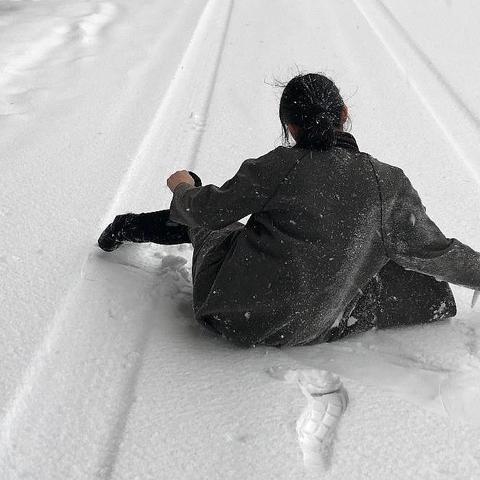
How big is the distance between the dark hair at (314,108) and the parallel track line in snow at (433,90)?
1647 millimetres

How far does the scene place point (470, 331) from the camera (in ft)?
6.07

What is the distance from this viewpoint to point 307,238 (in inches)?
60.0

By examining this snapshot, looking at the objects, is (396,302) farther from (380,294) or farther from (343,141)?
(343,141)

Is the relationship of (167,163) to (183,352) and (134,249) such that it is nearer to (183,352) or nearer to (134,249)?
(134,249)

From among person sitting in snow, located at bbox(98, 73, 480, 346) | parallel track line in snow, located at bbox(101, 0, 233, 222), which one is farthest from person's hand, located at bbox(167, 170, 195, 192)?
parallel track line in snow, located at bbox(101, 0, 233, 222)

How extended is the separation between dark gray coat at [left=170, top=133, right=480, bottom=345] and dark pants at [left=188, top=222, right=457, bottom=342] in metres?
0.06

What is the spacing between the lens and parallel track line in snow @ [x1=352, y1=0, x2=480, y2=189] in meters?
3.26

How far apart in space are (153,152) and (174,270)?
39.4 inches

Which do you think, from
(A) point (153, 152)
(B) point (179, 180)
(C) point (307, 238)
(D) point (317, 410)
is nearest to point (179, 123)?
(A) point (153, 152)

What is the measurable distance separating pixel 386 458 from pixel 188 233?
2.82 ft

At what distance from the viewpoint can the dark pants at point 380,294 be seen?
5.66 ft

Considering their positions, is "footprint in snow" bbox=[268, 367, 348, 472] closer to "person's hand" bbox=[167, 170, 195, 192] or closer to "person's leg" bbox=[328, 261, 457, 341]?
"person's leg" bbox=[328, 261, 457, 341]

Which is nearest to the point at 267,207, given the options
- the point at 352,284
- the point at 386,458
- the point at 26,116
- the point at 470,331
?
the point at 352,284

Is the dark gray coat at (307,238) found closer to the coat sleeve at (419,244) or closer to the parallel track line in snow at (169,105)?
the coat sleeve at (419,244)
